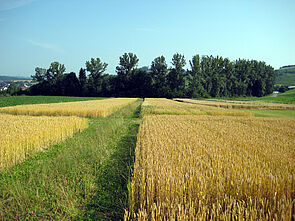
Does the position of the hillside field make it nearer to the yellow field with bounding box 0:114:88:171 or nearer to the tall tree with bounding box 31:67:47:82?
the yellow field with bounding box 0:114:88:171

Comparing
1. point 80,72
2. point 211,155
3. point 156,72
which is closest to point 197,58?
point 156,72

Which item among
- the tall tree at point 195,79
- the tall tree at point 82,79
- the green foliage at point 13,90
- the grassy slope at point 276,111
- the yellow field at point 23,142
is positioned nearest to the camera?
the yellow field at point 23,142

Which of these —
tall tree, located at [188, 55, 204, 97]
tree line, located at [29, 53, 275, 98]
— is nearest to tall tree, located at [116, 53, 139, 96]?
tree line, located at [29, 53, 275, 98]

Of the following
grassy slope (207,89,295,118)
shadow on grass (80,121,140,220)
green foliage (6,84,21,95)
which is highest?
green foliage (6,84,21,95)

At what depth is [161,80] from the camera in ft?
238

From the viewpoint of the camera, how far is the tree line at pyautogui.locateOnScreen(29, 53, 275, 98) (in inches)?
2821

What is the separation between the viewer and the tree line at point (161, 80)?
7166 cm

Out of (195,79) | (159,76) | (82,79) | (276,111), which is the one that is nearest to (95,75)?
(82,79)

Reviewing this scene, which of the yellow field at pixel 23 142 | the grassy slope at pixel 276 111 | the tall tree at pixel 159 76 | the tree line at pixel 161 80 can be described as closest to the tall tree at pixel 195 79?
the tree line at pixel 161 80

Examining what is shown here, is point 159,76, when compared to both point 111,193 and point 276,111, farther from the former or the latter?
point 111,193

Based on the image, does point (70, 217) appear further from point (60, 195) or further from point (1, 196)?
point (1, 196)

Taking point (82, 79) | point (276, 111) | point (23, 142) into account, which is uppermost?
point (82, 79)

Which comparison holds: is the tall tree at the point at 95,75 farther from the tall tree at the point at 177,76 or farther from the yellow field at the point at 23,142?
the yellow field at the point at 23,142

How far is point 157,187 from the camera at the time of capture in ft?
9.64
